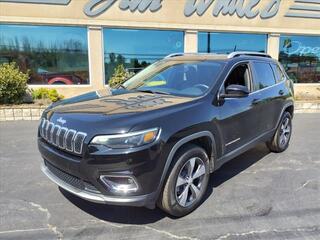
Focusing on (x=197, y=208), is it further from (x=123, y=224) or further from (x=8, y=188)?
(x=8, y=188)

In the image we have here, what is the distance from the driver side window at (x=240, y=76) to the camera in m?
3.99

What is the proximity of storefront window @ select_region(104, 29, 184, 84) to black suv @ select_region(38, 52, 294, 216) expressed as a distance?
6.94 m

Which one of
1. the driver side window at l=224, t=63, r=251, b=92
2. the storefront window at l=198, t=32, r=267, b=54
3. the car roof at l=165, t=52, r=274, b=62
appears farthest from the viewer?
the storefront window at l=198, t=32, r=267, b=54

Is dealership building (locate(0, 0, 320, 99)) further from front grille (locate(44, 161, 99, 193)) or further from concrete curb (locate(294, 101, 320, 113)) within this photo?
front grille (locate(44, 161, 99, 193))

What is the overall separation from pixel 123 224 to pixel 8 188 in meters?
1.85

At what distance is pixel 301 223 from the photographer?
3.26 metres

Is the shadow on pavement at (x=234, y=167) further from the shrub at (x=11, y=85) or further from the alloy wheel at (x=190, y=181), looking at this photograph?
the shrub at (x=11, y=85)

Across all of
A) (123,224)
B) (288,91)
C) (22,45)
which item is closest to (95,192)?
(123,224)

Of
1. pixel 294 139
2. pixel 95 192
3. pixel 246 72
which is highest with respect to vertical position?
pixel 246 72

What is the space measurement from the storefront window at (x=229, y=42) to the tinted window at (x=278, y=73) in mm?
6523

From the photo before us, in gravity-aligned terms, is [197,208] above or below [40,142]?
below

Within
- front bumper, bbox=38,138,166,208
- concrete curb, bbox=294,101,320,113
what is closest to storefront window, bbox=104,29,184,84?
concrete curb, bbox=294,101,320,113

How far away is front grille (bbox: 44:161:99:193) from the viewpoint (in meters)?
2.92

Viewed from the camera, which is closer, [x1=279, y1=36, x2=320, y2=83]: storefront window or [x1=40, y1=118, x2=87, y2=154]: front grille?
[x1=40, y1=118, x2=87, y2=154]: front grille
